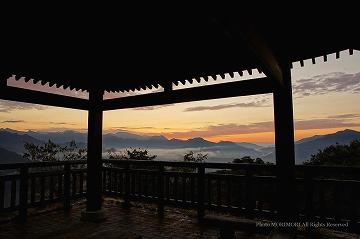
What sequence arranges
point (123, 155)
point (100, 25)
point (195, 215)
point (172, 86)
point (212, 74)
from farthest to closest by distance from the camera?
point (123, 155) → point (195, 215) → point (172, 86) → point (212, 74) → point (100, 25)

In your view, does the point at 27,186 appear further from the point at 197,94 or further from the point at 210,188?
the point at 197,94

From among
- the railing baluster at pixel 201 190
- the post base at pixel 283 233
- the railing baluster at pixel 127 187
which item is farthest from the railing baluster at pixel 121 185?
the post base at pixel 283 233

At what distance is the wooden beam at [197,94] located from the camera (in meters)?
5.09

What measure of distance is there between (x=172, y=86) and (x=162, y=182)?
2.74m

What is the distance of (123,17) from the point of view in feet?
11.1

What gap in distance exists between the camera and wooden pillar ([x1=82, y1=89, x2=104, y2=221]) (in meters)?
6.64

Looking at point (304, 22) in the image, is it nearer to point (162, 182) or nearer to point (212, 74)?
point (212, 74)

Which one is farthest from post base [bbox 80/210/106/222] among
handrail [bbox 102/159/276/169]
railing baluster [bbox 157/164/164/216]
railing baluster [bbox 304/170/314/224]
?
railing baluster [bbox 304/170/314/224]

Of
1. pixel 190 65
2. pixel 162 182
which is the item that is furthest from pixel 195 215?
pixel 190 65

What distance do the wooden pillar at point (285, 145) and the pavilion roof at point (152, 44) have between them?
61cm

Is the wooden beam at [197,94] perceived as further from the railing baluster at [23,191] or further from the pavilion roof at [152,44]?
the railing baluster at [23,191]

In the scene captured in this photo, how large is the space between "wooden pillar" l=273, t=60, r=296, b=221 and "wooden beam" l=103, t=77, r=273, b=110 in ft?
0.99

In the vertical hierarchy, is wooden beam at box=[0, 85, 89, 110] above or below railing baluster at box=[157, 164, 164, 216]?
above

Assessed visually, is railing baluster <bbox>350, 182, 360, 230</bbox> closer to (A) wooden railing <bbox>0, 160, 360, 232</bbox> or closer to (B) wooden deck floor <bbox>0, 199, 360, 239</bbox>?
(A) wooden railing <bbox>0, 160, 360, 232</bbox>
